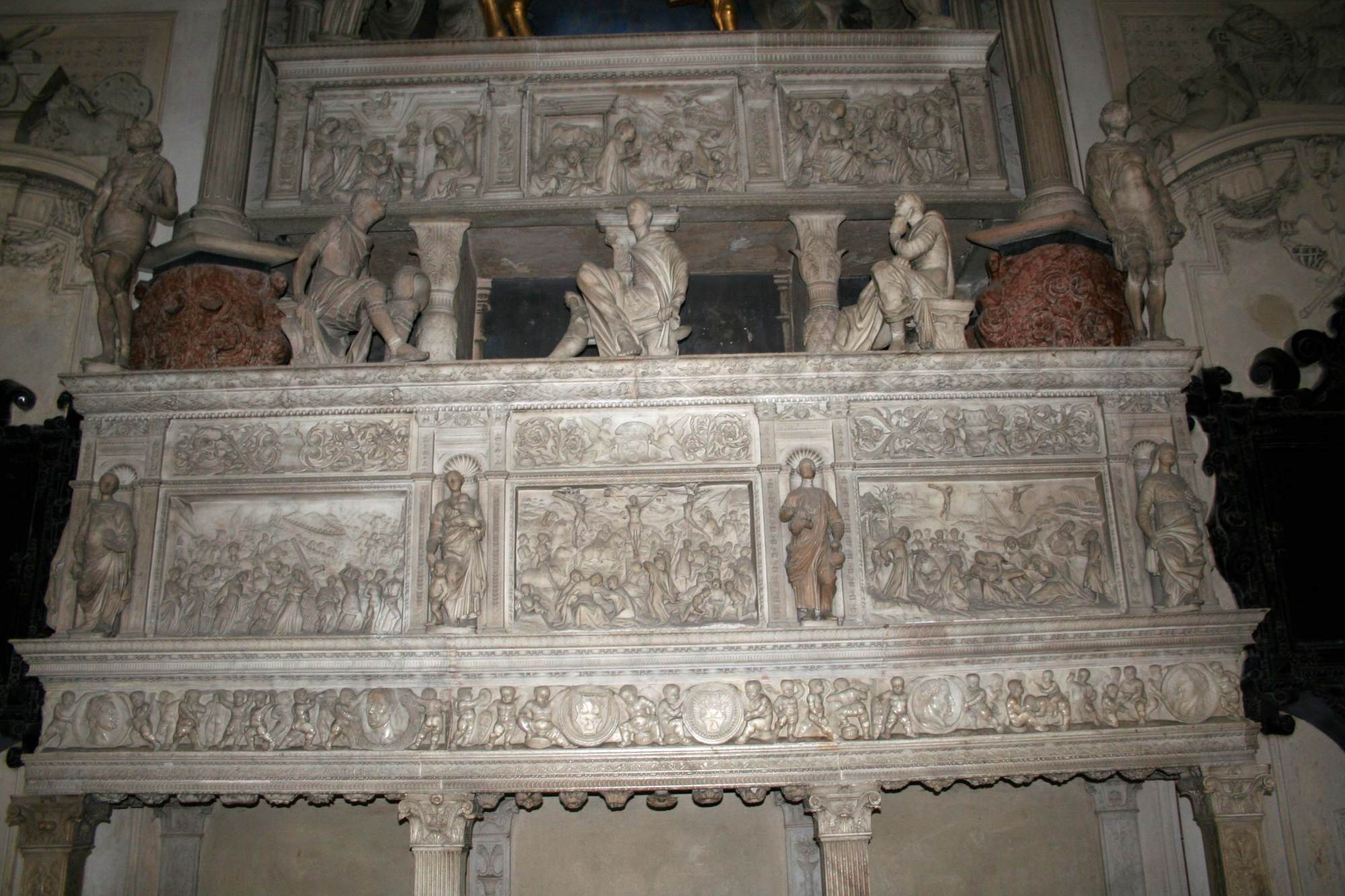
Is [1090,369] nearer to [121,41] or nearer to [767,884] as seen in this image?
[767,884]

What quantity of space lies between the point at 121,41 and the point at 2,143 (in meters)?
1.59

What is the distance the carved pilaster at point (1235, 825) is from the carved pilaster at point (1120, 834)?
1166 millimetres

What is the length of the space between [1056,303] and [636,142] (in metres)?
4.15

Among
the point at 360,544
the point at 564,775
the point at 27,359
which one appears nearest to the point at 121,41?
the point at 27,359

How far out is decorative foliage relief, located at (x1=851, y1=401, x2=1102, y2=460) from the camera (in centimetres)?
817

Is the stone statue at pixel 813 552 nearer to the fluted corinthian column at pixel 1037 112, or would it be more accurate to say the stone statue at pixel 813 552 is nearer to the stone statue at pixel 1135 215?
the stone statue at pixel 1135 215

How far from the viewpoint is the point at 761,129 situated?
10.2 m

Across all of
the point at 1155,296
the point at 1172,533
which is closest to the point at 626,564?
the point at 1172,533

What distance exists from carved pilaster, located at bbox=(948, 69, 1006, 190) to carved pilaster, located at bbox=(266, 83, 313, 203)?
6346mm

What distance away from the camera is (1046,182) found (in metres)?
9.58

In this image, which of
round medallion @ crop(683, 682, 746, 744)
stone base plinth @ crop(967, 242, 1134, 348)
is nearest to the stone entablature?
stone base plinth @ crop(967, 242, 1134, 348)

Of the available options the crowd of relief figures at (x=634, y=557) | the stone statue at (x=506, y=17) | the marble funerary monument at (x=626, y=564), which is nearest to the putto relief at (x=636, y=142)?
the marble funerary monument at (x=626, y=564)

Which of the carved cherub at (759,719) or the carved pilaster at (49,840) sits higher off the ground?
the carved cherub at (759,719)

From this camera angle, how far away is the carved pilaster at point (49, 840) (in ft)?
24.1
